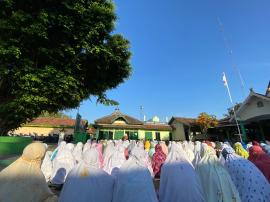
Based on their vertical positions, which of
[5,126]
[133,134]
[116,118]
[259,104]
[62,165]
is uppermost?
[116,118]

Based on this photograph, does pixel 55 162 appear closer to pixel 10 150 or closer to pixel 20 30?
pixel 10 150

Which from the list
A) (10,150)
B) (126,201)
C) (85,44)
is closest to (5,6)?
(85,44)

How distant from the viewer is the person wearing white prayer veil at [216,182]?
132 inches

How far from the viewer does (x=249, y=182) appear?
367cm

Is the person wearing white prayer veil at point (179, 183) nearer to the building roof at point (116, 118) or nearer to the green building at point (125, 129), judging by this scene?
the green building at point (125, 129)

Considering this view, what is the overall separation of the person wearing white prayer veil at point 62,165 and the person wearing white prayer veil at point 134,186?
4651 mm

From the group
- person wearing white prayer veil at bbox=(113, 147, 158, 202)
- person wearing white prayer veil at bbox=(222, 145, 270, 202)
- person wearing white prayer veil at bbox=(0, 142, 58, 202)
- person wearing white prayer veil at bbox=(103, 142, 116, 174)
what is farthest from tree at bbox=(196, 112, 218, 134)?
person wearing white prayer veil at bbox=(0, 142, 58, 202)

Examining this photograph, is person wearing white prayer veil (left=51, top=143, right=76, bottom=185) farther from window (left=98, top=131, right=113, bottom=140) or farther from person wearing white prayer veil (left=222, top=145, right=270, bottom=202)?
window (left=98, top=131, right=113, bottom=140)

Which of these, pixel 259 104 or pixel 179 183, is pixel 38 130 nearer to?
pixel 259 104

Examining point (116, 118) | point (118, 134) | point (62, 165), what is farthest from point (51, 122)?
point (62, 165)

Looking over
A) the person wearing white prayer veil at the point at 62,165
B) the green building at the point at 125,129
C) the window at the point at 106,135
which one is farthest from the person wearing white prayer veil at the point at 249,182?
the window at the point at 106,135

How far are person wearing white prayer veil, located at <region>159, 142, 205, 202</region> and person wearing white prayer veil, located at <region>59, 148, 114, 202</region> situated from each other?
1280 millimetres

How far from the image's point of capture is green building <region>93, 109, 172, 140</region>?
27.8 m

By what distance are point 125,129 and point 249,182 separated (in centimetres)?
2560
